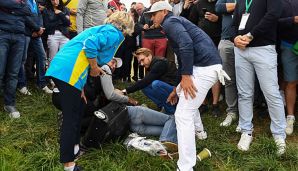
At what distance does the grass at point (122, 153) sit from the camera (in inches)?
136

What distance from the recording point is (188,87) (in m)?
3.20

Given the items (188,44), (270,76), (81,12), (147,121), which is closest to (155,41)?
(81,12)

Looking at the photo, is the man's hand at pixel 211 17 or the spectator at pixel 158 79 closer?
the spectator at pixel 158 79

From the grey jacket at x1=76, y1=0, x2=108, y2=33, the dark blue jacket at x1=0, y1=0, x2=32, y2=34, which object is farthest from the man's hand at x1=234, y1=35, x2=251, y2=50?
the grey jacket at x1=76, y1=0, x2=108, y2=33

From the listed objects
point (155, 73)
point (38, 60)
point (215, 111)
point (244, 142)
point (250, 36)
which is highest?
point (250, 36)

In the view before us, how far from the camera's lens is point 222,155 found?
3.84 m

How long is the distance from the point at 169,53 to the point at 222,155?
327cm

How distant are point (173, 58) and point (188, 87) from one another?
3479mm

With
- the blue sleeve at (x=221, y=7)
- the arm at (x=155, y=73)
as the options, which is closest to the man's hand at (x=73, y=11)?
the arm at (x=155, y=73)

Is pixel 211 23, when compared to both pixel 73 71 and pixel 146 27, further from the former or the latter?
pixel 73 71

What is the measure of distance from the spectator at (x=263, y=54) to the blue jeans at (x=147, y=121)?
3.14 ft

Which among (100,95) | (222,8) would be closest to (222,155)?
(100,95)

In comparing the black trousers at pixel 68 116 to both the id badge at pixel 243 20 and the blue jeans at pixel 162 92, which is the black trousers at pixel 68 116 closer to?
the blue jeans at pixel 162 92

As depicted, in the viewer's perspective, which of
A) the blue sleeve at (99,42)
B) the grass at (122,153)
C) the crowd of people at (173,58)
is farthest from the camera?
the grass at (122,153)
